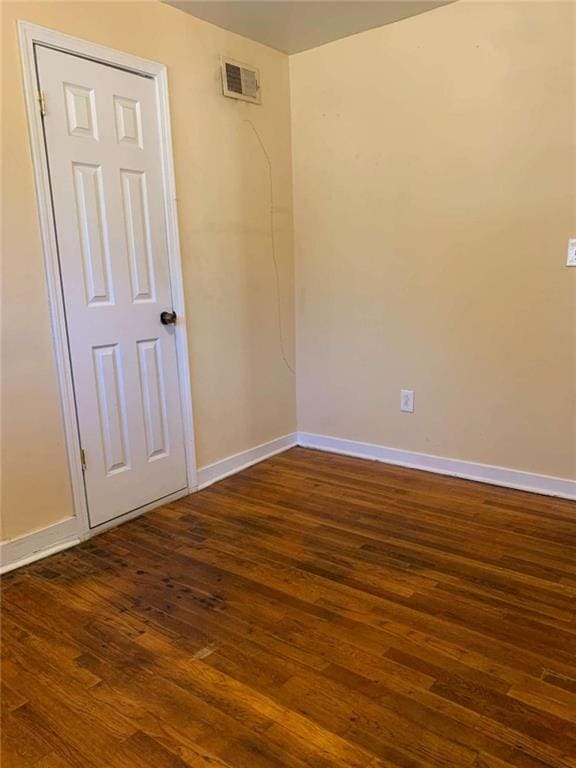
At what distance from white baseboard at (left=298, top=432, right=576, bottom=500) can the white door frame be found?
38.6 inches

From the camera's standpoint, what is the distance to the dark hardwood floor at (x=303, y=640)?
1.37 meters

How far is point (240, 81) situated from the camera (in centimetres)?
295

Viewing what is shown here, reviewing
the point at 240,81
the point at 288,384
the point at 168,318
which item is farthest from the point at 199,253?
the point at 288,384

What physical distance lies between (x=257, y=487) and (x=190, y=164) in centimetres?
171

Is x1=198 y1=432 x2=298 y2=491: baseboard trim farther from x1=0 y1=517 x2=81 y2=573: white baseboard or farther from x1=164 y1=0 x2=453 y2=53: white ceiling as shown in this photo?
x1=164 y1=0 x2=453 y2=53: white ceiling

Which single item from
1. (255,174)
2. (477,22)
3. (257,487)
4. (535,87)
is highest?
(477,22)

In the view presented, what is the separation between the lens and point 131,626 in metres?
1.84

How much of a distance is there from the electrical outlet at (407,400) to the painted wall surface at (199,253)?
0.76 metres

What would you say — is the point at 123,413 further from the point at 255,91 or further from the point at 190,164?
the point at 255,91

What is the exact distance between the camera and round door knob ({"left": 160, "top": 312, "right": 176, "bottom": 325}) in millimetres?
2695

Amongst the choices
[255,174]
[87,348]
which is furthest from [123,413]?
[255,174]

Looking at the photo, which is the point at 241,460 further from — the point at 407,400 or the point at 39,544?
the point at 39,544

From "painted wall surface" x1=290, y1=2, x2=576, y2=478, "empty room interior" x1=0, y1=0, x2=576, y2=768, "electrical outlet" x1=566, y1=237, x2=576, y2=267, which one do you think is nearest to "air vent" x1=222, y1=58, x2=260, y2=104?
"empty room interior" x1=0, y1=0, x2=576, y2=768

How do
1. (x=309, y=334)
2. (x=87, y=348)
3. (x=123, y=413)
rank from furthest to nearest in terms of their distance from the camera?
1. (x=309, y=334)
2. (x=123, y=413)
3. (x=87, y=348)
